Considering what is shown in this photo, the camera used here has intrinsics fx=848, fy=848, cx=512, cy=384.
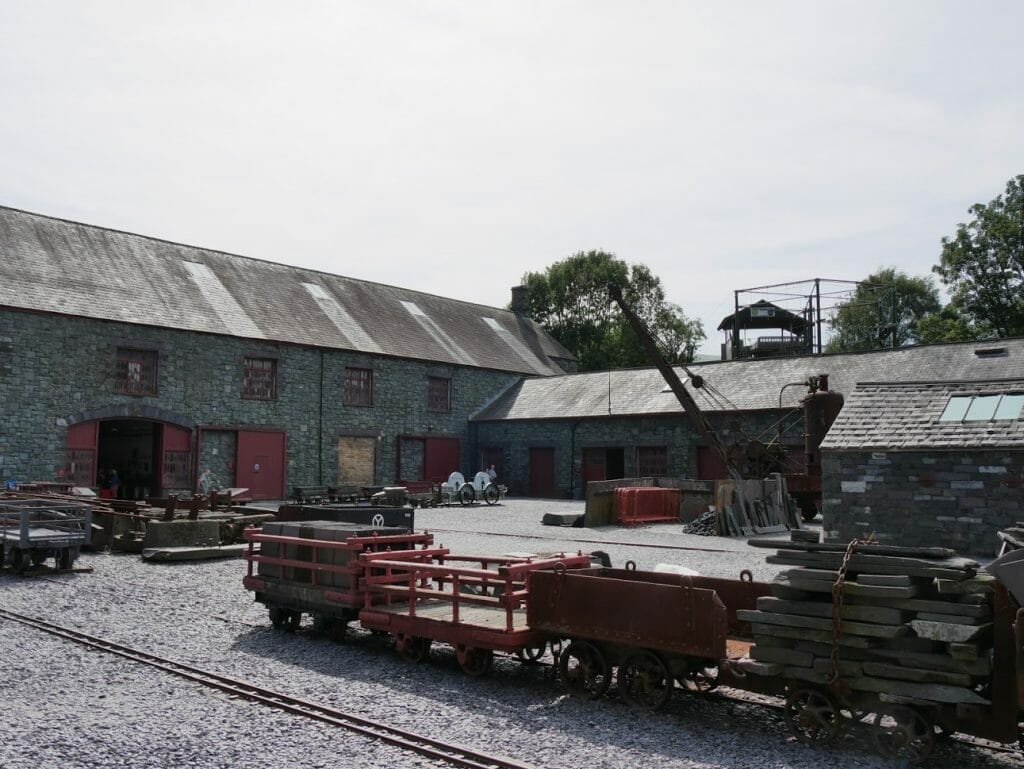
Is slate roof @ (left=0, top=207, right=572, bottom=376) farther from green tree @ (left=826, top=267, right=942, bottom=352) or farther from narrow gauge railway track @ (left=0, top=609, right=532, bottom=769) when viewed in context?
green tree @ (left=826, top=267, right=942, bottom=352)

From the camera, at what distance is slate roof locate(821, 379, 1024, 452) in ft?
52.5

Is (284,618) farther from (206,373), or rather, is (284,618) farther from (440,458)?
(440,458)

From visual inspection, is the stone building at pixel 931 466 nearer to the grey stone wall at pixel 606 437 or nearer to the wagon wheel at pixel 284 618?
the grey stone wall at pixel 606 437

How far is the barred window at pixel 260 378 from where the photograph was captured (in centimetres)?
2830

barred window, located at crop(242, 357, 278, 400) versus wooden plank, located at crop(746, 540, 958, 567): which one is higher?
barred window, located at crop(242, 357, 278, 400)

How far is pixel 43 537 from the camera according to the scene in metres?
13.3

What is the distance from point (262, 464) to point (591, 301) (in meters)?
38.2

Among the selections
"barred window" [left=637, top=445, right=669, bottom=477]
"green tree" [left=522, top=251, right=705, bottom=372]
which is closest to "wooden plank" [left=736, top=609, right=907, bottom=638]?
"barred window" [left=637, top=445, right=669, bottom=477]

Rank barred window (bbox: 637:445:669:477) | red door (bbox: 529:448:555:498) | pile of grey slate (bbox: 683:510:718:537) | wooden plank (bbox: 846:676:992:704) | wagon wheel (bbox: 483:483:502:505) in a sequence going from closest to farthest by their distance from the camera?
wooden plank (bbox: 846:676:992:704) → pile of grey slate (bbox: 683:510:718:537) → wagon wheel (bbox: 483:483:502:505) → barred window (bbox: 637:445:669:477) → red door (bbox: 529:448:555:498)

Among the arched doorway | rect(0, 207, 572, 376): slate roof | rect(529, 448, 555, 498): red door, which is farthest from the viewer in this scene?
rect(529, 448, 555, 498): red door

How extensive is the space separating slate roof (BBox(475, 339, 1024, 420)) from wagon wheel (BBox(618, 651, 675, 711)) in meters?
19.9

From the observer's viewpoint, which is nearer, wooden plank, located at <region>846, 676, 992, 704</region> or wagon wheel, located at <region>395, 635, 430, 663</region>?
wooden plank, located at <region>846, 676, 992, 704</region>

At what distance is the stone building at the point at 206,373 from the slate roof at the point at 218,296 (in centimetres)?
7

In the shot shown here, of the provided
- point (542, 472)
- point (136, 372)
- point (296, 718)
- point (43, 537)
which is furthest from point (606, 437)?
point (296, 718)
